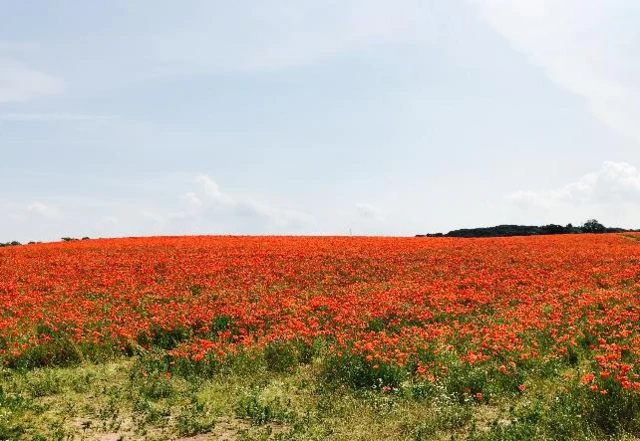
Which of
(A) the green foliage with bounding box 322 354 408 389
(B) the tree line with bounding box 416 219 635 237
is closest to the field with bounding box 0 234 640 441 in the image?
(A) the green foliage with bounding box 322 354 408 389

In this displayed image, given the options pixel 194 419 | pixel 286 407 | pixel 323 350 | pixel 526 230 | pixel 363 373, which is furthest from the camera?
pixel 526 230

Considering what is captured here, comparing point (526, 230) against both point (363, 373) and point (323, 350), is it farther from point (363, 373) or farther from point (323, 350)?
point (363, 373)

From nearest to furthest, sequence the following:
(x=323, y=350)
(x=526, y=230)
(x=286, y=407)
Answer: (x=286, y=407)
(x=323, y=350)
(x=526, y=230)

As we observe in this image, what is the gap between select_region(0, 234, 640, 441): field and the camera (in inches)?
410

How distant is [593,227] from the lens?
209ft

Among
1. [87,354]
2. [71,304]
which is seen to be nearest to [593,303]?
[87,354]

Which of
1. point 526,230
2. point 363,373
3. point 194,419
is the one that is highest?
point 526,230

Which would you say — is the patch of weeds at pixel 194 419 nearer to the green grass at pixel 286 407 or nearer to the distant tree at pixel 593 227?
the green grass at pixel 286 407

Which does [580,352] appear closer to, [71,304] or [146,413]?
[146,413]

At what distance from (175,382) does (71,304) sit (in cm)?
813

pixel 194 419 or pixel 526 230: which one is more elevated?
pixel 526 230

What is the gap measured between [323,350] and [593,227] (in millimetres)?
56888

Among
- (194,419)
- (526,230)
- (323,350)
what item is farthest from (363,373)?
(526,230)

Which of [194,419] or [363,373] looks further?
[363,373]
